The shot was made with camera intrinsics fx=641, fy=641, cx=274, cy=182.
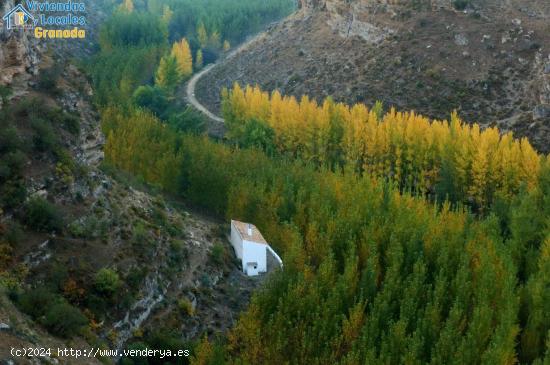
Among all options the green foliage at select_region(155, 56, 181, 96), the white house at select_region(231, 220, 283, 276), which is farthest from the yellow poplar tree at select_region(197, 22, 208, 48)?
the white house at select_region(231, 220, 283, 276)

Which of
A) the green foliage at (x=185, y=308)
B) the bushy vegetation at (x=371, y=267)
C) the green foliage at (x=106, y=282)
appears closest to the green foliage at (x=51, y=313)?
the green foliage at (x=106, y=282)

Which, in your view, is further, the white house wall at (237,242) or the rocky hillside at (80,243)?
the white house wall at (237,242)

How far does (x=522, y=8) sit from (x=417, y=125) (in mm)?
34107

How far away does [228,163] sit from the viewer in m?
57.4

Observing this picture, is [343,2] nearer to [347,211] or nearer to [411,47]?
[411,47]

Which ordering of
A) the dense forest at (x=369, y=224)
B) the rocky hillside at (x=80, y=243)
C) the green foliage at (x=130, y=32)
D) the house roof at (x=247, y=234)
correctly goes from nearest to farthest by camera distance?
the dense forest at (x=369, y=224) < the rocky hillside at (x=80, y=243) < the house roof at (x=247, y=234) < the green foliage at (x=130, y=32)

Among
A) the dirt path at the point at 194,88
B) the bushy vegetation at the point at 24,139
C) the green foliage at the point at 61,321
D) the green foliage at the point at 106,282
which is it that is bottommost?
the dirt path at the point at 194,88

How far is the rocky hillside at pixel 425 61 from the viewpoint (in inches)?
2963

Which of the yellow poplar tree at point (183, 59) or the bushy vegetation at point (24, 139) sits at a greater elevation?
the bushy vegetation at point (24, 139)

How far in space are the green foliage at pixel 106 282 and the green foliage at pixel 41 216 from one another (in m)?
3.63

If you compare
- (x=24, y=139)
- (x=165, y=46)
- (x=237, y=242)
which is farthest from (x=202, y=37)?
(x=24, y=139)

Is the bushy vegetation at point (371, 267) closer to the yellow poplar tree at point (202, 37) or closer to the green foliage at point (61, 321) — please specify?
the green foliage at point (61, 321)

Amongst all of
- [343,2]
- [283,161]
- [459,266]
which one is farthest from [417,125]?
[343,2]

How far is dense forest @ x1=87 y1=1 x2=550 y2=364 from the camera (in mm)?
28781
